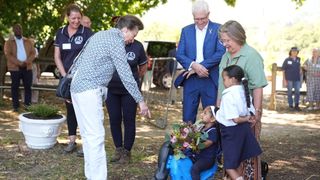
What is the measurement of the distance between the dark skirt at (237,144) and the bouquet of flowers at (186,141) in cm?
27

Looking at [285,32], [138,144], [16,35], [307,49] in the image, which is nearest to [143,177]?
[138,144]

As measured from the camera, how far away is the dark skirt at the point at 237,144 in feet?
13.0

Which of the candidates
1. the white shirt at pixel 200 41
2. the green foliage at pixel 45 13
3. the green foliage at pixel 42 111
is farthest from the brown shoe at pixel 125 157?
the green foliage at pixel 45 13

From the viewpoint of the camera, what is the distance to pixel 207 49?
5070 mm

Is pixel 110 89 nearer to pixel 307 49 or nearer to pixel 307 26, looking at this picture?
pixel 307 49

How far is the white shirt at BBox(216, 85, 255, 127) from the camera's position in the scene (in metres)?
3.88

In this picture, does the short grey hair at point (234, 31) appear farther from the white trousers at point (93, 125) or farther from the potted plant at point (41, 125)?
the potted plant at point (41, 125)

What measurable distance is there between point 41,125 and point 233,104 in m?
2.81

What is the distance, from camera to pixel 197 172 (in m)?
4.23

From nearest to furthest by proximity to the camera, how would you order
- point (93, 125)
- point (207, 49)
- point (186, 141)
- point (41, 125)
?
point (186, 141)
point (93, 125)
point (207, 49)
point (41, 125)

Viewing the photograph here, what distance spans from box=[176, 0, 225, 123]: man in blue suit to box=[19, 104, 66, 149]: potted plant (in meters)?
1.73

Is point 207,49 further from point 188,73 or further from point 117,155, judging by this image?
point 117,155

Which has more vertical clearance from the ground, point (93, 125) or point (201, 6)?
point (201, 6)

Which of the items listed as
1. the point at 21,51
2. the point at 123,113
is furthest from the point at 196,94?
the point at 21,51
